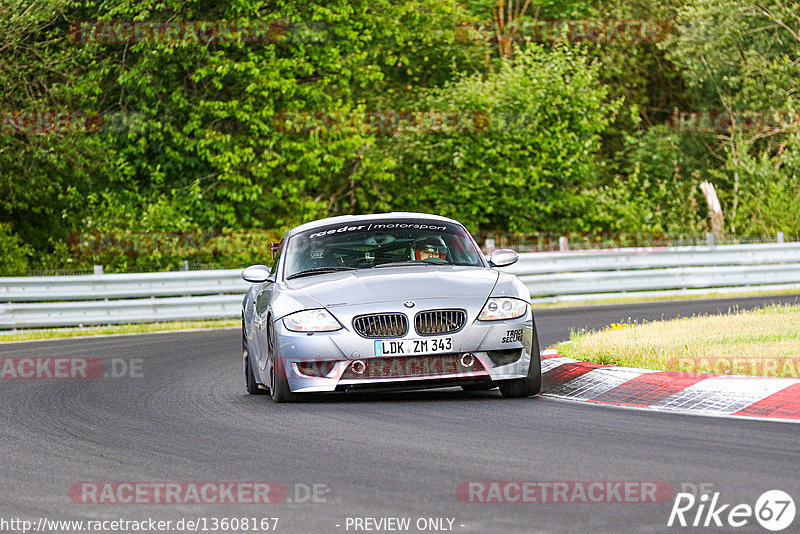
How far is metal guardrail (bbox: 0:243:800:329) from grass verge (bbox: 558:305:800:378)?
917cm

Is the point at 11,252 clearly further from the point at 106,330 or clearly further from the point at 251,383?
the point at 251,383

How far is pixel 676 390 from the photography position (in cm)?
965

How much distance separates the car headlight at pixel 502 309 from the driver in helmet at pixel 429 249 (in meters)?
1.32

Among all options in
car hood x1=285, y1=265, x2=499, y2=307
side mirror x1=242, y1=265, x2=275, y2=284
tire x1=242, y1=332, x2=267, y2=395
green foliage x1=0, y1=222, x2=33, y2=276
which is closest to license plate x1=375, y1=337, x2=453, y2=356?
car hood x1=285, y1=265, x2=499, y2=307

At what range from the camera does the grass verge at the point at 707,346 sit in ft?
33.6

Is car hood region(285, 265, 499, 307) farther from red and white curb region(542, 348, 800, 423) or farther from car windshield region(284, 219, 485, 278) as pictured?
red and white curb region(542, 348, 800, 423)

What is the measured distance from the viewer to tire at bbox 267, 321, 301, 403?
10117mm

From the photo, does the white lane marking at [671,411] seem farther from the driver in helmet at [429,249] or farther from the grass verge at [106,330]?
the grass verge at [106,330]

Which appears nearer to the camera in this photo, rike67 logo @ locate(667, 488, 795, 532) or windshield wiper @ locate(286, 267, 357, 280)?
rike67 logo @ locate(667, 488, 795, 532)

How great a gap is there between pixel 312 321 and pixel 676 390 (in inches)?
104

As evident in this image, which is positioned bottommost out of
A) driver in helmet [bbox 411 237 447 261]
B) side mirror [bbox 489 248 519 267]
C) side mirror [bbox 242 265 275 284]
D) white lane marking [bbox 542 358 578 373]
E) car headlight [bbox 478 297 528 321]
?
white lane marking [bbox 542 358 578 373]

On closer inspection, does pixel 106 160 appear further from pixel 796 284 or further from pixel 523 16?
pixel 523 16

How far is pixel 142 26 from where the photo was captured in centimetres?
3108

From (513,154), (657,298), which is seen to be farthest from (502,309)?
(513,154)
